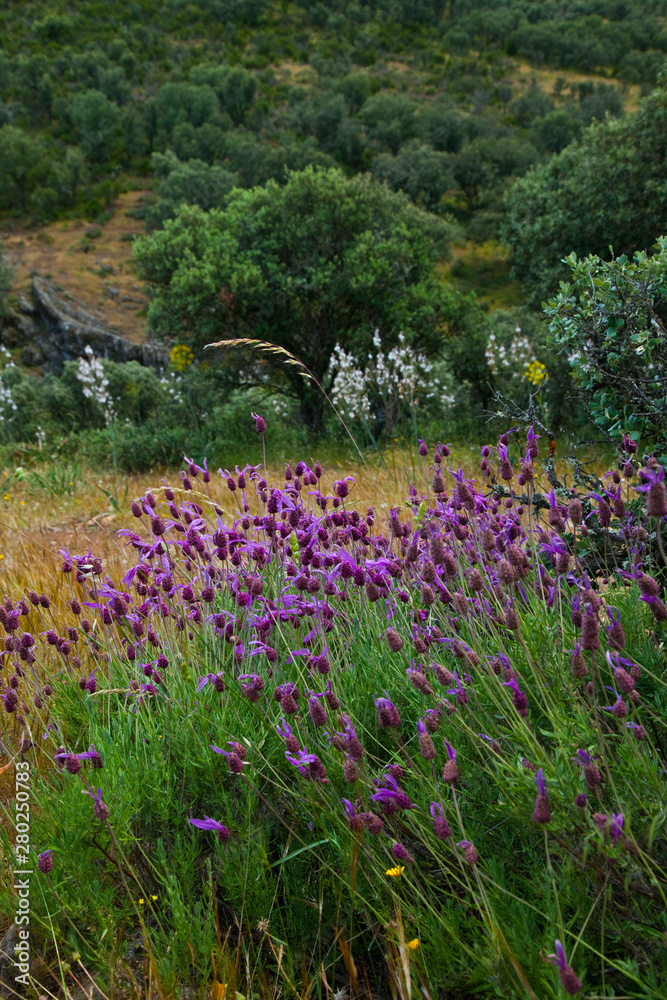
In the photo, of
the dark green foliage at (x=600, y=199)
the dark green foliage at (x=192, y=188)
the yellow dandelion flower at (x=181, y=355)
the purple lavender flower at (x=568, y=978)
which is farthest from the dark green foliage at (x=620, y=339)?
the dark green foliage at (x=192, y=188)

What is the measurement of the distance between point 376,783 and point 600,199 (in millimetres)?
18433

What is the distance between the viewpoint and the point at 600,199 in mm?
16438

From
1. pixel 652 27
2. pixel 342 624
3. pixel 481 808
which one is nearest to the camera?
pixel 481 808

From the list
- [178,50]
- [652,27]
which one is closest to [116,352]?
[178,50]

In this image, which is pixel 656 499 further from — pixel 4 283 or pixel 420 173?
pixel 420 173

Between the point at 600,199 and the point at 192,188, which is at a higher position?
the point at 600,199

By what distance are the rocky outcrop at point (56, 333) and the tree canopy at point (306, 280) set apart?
80.7ft

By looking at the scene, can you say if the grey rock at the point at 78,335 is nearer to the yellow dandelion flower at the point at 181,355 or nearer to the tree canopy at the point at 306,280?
the tree canopy at the point at 306,280

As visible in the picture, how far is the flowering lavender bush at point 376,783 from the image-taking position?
4.15ft

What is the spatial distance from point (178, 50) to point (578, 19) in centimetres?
5128

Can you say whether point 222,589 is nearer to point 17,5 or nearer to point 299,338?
point 299,338

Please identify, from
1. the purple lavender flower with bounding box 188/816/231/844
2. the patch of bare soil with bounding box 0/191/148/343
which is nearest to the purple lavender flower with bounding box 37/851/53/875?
the purple lavender flower with bounding box 188/816/231/844

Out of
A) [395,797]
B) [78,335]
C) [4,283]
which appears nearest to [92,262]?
[4,283]

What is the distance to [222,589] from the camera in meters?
2.60
